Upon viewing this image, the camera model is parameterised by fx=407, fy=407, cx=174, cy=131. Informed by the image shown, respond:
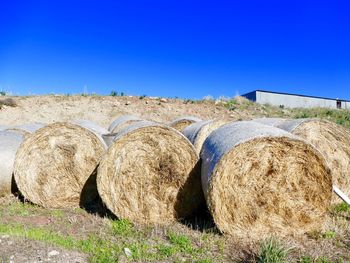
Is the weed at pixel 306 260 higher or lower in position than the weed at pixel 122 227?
lower

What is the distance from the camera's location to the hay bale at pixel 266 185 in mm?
5523

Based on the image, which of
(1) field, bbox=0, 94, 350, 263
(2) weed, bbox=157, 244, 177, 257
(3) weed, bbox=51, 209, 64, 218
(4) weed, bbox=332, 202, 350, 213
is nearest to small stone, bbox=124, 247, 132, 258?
(1) field, bbox=0, 94, 350, 263

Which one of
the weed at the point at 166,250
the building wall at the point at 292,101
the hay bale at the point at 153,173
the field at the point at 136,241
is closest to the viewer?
the field at the point at 136,241

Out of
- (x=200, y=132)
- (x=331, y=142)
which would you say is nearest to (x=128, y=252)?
(x=331, y=142)

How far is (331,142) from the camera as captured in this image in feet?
24.9

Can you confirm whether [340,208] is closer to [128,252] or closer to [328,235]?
[328,235]

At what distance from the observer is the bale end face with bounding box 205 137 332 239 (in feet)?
18.1

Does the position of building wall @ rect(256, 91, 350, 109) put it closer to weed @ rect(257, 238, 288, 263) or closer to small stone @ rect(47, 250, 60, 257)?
weed @ rect(257, 238, 288, 263)

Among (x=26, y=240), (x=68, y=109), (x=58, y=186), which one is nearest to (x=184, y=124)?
(x=58, y=186)

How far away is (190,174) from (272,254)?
7.58 ft

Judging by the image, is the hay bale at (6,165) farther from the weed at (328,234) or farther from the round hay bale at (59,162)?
the weed at (328,234)

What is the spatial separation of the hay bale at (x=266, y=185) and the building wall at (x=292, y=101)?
869 inches

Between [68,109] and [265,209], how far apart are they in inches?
695

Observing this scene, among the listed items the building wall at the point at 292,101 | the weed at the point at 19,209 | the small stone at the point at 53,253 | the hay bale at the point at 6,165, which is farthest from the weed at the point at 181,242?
the building wall at the point at 292,101
